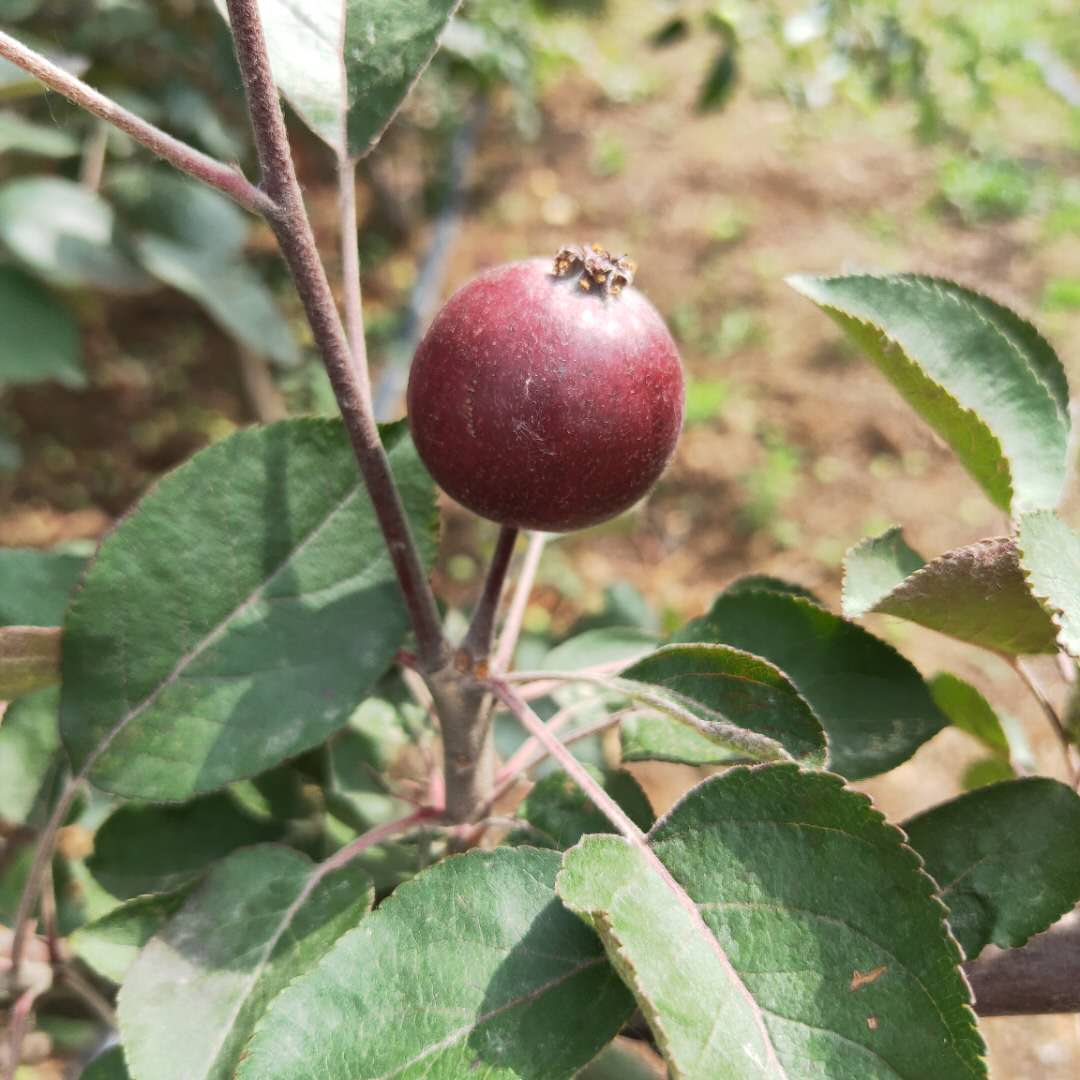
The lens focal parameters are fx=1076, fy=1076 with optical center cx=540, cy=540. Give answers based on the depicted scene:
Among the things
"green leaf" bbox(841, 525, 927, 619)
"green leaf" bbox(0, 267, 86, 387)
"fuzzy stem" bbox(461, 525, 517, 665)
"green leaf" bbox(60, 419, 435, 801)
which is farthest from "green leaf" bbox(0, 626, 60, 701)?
"green leaf" bbox(0, 267, 86, 387)

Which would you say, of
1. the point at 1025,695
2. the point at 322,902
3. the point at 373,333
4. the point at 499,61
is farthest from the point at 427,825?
the point at 373,333

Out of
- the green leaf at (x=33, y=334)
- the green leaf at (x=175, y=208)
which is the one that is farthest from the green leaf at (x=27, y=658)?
the green leaf at (x=175, y=208)

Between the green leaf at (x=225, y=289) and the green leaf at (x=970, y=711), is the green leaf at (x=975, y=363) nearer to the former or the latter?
the green leaf at (x=970, y=711)

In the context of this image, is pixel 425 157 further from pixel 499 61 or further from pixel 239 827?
pixel 239 827

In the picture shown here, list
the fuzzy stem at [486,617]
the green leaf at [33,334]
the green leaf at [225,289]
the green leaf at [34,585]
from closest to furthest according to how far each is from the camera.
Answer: the fuzzy stem at [486,617], the green leaf at [34,585], the green leaf at [33,334], the green leaf at [225,289]

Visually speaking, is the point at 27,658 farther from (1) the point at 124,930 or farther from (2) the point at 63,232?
(2) the point at 63,232

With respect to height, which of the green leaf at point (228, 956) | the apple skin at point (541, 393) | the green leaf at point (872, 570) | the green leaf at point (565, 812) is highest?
the apple skin at point (541, 393)

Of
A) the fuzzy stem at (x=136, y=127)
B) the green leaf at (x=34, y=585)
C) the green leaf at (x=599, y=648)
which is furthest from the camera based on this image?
the green leaf at (x=599, y=648)
